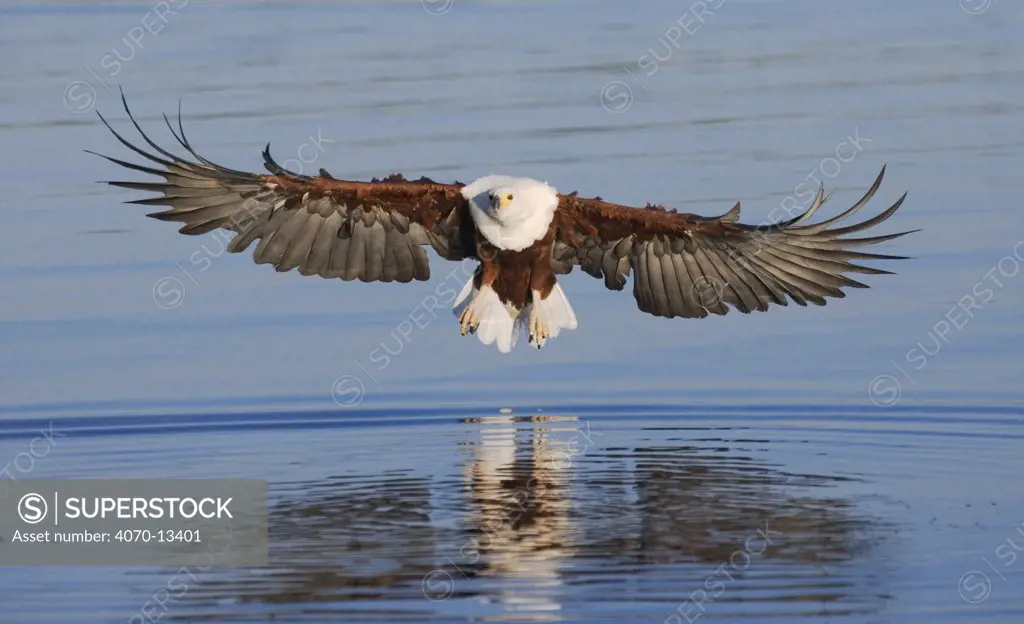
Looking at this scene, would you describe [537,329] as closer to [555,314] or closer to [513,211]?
[555,314]

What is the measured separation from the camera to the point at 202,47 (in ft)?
75.3

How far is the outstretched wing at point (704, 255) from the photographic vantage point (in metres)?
11.7

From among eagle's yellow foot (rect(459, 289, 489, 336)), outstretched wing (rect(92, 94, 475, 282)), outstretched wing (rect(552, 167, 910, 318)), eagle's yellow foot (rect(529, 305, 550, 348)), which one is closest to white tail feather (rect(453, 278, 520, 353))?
eagle's yellow foot (rect(459, 289, 489, 336))

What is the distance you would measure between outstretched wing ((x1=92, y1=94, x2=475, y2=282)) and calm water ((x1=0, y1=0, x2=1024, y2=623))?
0.90m

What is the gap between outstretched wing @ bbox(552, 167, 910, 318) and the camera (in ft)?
38.3

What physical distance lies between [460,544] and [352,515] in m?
0.75

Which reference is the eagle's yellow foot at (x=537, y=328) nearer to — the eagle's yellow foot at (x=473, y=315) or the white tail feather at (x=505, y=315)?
the white tail feather at (x=505, y=315)

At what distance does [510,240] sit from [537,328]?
0.55 meters

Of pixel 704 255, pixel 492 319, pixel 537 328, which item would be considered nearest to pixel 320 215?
pixel 492 319

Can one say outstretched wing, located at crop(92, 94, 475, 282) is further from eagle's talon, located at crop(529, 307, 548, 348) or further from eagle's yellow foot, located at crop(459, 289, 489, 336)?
eagle's talon, located at crop(529, 307, 548, 348)

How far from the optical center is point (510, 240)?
39.1 ft

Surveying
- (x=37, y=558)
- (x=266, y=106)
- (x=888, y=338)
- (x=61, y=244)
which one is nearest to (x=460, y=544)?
(x=37, y=558)

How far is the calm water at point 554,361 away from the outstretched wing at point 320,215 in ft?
2.94

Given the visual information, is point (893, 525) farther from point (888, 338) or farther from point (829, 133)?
point (829, 133)
